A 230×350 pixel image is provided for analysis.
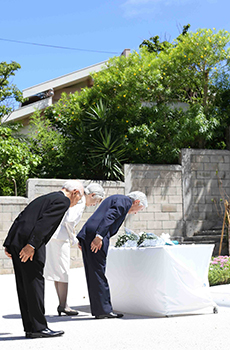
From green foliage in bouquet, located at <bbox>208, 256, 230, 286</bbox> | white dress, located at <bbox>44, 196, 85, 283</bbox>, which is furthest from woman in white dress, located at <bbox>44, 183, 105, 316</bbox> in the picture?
green foliage in bouquet, located at <bbox>208, 256, 230, 286</bbox>

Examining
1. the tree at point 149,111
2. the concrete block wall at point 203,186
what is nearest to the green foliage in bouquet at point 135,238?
the tree at point 149,111

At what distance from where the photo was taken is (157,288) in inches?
211

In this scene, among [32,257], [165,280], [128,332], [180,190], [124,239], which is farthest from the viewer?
[180,190]

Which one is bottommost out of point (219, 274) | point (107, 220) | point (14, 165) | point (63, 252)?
point (219, 274)

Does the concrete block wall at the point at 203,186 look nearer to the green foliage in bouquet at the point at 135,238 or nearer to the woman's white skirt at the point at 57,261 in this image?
the green foliage in bouquet at the point at 135,238

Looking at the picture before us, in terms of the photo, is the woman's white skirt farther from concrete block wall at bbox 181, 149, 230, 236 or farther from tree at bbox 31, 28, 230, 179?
concrete block wall at bbox 181, 149, 230, 236

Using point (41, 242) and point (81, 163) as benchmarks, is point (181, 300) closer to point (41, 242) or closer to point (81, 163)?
point (41, 242)

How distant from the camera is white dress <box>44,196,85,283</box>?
5781 millimetres

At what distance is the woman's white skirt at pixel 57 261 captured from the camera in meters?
5.77

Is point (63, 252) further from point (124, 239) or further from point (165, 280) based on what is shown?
point (165, 280)

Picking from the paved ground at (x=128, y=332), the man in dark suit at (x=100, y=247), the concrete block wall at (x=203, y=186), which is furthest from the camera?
the concrete block wall at (x=203, y=186)

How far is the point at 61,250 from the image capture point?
19.2 ft

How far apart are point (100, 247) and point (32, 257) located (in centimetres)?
125

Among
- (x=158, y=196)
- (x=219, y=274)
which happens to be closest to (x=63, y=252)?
(x=219, y=274)
